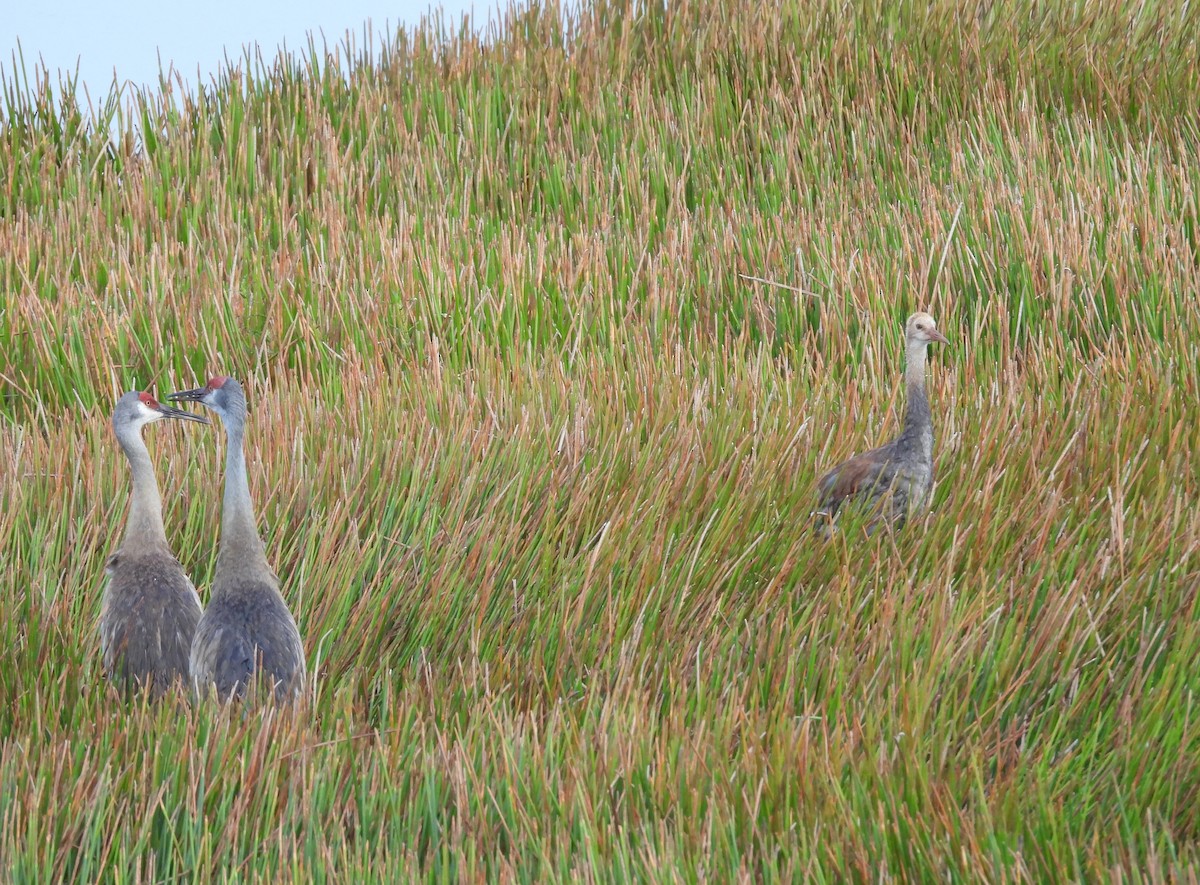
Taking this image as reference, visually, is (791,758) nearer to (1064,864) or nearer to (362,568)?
(1064,864)

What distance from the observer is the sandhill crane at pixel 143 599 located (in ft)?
9.91

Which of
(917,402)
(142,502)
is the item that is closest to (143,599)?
(142,502)

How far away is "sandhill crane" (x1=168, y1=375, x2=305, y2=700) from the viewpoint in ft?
9.31

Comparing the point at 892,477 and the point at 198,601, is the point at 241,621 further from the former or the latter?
the point at 892,477

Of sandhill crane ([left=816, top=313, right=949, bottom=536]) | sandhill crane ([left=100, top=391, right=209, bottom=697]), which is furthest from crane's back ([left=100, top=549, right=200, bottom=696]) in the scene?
sandhill crane ([left=816, top=313, right=949, bottom=536])

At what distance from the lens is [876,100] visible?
751cm

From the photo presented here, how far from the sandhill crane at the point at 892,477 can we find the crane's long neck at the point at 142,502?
1743mm

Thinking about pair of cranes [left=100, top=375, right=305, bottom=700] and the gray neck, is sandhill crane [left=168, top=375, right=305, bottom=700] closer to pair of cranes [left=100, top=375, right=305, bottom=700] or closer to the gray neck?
pair of cranes [left=100, top=375, right=305, bottom=700]

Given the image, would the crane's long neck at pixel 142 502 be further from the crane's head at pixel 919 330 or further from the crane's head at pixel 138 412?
the crane's head at pixel 919 330

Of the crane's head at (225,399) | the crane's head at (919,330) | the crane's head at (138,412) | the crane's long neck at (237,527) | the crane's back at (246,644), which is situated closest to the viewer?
the crane's back at (246,644)

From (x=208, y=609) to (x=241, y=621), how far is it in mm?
132

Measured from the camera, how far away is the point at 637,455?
395 cm

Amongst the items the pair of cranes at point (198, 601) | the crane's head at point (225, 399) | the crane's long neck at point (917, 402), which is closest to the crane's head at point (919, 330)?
the crane's long neck at point (917, 402)

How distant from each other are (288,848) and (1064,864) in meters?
1.36
